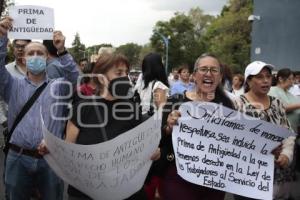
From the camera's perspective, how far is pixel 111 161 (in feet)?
11.0

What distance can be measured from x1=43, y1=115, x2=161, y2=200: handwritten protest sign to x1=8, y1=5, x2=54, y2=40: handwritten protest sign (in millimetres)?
1248

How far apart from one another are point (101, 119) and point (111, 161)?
0.30m

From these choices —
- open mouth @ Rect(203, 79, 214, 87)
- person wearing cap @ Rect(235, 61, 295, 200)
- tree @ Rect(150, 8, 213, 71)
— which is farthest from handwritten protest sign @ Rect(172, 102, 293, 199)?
tree @ Rect(150, 8, 213, 71)

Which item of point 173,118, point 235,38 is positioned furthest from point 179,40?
point 173,118

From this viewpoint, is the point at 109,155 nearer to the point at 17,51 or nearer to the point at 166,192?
the point at 166,192

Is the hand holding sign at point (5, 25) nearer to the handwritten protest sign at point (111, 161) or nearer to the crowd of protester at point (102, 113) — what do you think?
the crowd of protester at point (102, 113)

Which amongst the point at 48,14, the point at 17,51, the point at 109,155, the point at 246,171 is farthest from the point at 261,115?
the point at 17,51

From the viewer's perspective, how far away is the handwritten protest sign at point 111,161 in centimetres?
333

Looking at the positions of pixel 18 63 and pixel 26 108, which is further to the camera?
pixel 18 63

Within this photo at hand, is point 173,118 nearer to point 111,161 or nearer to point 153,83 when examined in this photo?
point 111,161

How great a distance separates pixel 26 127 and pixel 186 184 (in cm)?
130

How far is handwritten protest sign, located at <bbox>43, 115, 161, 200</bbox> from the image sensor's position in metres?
3.33

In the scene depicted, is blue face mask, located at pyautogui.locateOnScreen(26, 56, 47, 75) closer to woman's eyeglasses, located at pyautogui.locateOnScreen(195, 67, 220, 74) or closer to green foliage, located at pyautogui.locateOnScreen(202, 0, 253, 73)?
woman's eyeglasses, located at pyautogui.locateOnScreen(195, 67, 220, 74)

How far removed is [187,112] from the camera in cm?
358
